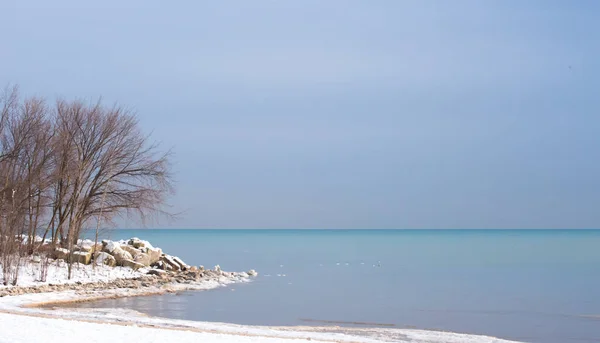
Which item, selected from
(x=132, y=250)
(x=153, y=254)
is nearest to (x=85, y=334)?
(x=132, y=250)

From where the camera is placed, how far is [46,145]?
26969 mm

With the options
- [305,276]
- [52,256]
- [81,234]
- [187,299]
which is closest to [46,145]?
[52,256]

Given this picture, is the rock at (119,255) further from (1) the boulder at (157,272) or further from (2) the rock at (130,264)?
(1) the boulder at (157,272)

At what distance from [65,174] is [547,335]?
18522 millimetres

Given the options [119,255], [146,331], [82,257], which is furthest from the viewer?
[119,255]

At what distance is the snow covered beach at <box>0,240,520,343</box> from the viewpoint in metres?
12.7

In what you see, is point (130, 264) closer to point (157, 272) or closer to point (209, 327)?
point (157, 272)

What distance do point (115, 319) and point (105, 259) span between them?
43.5ft

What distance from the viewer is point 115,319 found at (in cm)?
1590

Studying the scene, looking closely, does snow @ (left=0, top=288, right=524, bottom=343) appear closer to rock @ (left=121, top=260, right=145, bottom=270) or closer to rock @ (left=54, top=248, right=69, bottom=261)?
rock @ (left=54, top=248, right=69, bottom=261)

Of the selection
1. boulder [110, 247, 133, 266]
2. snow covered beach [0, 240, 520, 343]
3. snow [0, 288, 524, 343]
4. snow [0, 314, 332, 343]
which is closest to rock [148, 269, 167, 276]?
snow covered beach [0, 240, 520, 343]

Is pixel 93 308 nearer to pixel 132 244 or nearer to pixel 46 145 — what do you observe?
pixel 46 145

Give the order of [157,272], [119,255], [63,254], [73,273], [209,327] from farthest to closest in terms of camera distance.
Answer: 1. [119,255]
2. [157,272]
3. [63,254]
4. [73,273]
5. [209,327]

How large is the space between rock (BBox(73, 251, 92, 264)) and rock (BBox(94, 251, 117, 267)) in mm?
320
